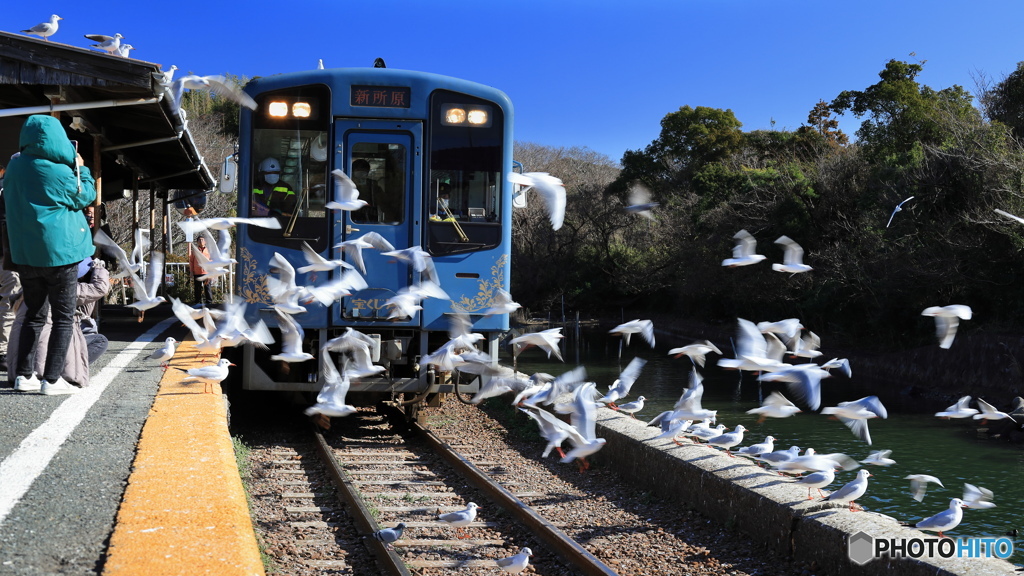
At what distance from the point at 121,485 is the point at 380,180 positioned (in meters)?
4.65

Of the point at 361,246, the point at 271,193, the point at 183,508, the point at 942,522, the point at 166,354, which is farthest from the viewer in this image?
the point at 271,193

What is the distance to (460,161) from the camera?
8.27 m

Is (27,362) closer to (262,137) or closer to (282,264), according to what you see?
(282,264)

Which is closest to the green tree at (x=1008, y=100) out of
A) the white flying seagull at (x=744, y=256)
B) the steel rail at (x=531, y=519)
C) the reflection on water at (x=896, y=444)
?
the reflection on water at (x=896, y=444)

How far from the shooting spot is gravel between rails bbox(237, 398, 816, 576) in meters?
5.30

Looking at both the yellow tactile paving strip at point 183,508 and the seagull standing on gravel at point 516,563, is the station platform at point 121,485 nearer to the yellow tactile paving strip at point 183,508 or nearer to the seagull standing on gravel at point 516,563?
the yellow tactile paving strip at point 183,508

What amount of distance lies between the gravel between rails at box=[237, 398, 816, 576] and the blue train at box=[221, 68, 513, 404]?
4.06 ft

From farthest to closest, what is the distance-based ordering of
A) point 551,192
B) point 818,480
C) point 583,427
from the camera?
point 551,192
point 583,427
point 818,480

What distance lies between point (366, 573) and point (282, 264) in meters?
3.13

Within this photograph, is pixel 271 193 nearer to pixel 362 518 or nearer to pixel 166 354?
pixel 166 354

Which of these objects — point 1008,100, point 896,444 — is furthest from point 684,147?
point 896,444

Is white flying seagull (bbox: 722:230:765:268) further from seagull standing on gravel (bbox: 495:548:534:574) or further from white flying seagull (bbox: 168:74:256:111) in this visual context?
white flying seagull (bbox: 168:74:256:111)

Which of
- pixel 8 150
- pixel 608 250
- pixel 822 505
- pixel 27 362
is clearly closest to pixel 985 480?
pixel 822 505

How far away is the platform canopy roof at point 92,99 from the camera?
307 inches
